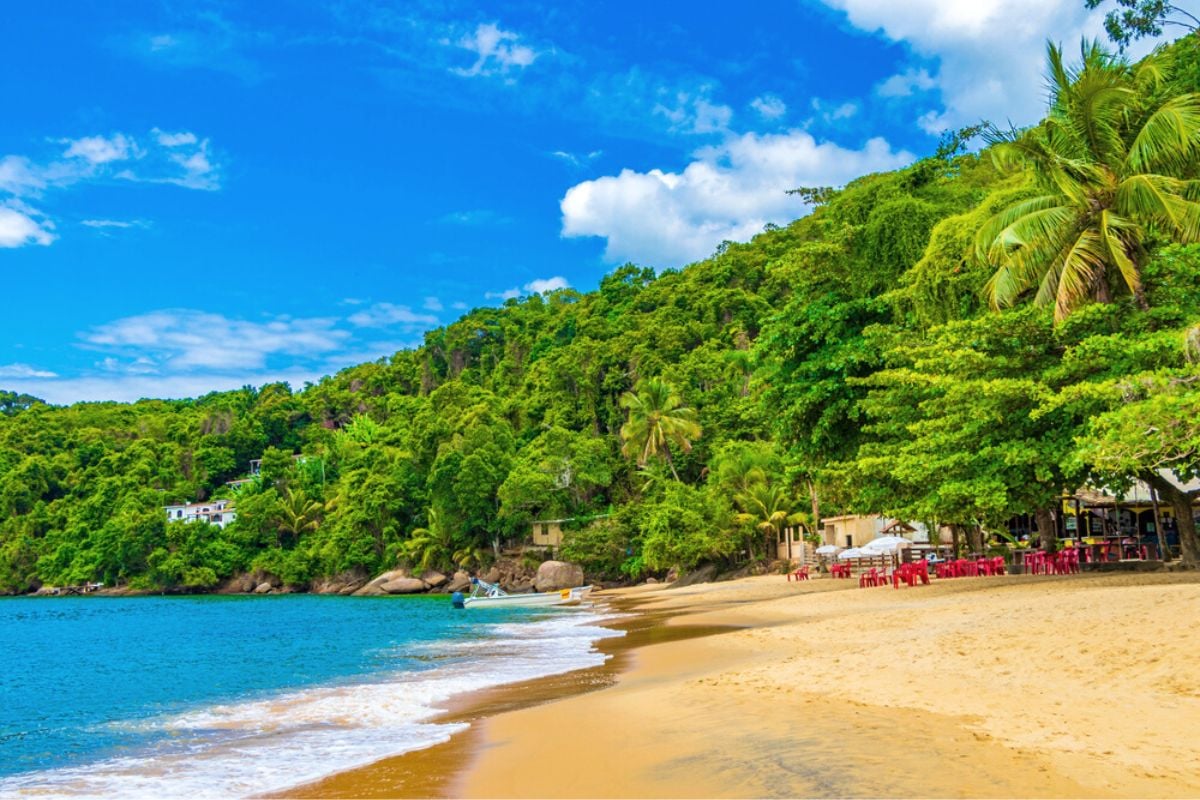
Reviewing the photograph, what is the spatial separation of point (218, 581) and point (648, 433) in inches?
1821

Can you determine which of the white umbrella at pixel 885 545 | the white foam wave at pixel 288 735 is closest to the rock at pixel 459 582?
the white umbrella at pixel 885 545

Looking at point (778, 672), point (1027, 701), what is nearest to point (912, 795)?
point (1027, 701)

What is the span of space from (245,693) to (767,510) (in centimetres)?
3254

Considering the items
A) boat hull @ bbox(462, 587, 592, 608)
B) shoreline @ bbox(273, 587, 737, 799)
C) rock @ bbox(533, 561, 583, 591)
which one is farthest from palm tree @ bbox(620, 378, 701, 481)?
shoreline @ bbox(273, 587, 737, 799)

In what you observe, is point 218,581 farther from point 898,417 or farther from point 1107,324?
point 1107,324

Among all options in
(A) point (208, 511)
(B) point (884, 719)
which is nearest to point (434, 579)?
(A) point (208, 511)

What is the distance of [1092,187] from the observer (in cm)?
1758

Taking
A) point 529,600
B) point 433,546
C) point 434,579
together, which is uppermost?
point 433,546

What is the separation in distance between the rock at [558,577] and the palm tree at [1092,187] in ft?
134

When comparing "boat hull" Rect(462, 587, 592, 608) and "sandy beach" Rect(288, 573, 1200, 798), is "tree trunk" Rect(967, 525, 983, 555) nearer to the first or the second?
"sandy beach" Rect(288, 573, 1200, 798)

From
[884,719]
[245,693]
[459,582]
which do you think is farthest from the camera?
[459,582]

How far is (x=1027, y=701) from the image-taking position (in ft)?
24.9

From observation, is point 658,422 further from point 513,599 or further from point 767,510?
point 513,599

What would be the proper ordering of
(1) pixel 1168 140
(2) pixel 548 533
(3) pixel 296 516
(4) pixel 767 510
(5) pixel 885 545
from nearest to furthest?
(1) pixel 1168 140 → (5) pixel 885 545 → (4) pixel 767 510 → (2) pixel 548 533 → (3) pixel 296 516
